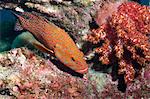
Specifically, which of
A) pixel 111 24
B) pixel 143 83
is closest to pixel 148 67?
pixel 143 83

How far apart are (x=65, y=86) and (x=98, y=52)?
0.73 metres

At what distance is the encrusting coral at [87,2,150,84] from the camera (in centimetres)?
391

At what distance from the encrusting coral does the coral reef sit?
2.00ft

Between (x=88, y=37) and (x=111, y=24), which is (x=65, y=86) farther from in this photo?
(x=111, y=24)

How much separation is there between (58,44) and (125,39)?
1.04 m

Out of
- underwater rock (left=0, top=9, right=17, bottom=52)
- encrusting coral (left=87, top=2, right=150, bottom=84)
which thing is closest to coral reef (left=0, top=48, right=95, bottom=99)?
encrusting coral (left=87, top=2, right=150, bottom=84)

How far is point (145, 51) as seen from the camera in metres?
3.87

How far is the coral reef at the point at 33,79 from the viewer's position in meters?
3.48

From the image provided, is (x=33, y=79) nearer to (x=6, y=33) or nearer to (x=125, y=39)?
(x=125, y=39)

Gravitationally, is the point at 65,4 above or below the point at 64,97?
above

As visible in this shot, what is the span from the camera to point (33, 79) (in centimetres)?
357

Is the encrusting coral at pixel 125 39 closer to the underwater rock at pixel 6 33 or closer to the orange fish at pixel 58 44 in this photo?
the orange fish at pixel 58 44

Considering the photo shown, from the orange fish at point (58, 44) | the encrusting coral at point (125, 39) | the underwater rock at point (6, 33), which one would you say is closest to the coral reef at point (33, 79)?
the orange fish at point (58, 44)

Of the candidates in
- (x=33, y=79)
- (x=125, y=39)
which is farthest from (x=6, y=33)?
(x=125, y=39)
